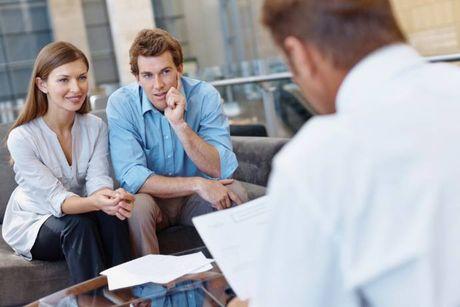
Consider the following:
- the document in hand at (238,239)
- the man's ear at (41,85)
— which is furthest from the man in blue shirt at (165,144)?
the document in hand at (238,239)

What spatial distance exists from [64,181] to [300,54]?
1.88 meters

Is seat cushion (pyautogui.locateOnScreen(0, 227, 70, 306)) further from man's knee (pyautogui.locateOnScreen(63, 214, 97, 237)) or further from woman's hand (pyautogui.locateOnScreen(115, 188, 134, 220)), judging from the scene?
woman's hand (pyautogui.locateOnScreen(115, 188, 134, 220))

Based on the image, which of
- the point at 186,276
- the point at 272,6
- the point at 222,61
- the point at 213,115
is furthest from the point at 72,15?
the point at 272,6

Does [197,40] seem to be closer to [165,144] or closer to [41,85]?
[165,144]

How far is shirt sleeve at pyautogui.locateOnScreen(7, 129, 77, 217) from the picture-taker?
2.42m

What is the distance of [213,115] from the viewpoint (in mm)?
2699

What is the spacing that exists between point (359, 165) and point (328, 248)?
0.10 meters

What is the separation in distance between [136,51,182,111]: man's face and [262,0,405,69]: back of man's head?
5.81 feet

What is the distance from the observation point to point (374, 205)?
2.39 feet

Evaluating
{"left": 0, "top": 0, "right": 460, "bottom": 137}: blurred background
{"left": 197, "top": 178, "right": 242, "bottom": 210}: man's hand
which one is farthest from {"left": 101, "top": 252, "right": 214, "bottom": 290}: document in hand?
{"left": 0, "top": 0, "right": 460, "bottom": 137}: blurred background

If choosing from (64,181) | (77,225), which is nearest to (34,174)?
(64,181)

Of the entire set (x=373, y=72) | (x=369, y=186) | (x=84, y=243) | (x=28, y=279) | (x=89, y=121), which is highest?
(x=373, y=72)

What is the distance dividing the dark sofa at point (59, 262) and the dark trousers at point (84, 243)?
61 millimetres

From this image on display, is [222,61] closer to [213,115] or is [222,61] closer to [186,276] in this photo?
[213,115]
